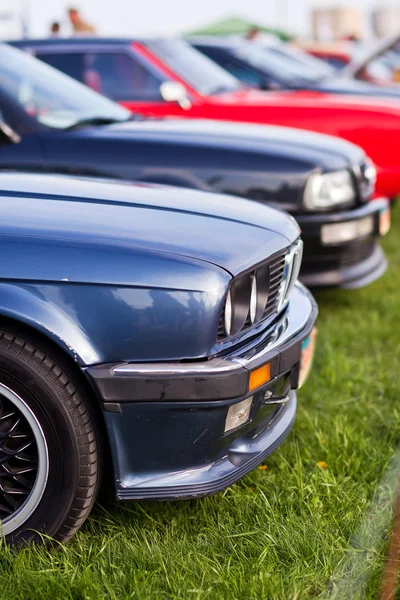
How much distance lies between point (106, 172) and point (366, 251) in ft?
5.03

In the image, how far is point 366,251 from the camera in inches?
181

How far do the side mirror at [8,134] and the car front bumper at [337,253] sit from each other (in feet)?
4.87

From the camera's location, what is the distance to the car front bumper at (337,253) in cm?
424

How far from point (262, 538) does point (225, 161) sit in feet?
7.27

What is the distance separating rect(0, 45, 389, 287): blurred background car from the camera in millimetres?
4102

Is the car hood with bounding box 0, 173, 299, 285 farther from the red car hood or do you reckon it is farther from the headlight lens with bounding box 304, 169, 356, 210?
the red car hood

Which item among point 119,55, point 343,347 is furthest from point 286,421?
point 119,55

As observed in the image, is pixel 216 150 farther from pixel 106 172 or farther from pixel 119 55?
pixel 119 55

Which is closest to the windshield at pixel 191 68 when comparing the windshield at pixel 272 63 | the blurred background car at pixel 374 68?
the windshield at pixel 272 63

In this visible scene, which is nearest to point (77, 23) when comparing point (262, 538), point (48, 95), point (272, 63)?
point (272, 63)

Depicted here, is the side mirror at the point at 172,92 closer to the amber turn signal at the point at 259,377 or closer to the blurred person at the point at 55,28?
the blurred person at the point at 55,28

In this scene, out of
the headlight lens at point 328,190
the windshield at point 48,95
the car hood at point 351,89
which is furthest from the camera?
the car hood at point 351,89

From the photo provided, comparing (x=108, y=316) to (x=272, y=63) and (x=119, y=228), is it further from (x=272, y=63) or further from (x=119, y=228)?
(x=272, y=63)

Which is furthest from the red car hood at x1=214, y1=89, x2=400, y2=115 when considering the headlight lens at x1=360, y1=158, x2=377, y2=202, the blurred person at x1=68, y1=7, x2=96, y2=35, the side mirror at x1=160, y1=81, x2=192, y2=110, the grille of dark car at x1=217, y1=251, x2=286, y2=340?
the grille of dark car at x1=217, y1=251, x2=286, y2=340
